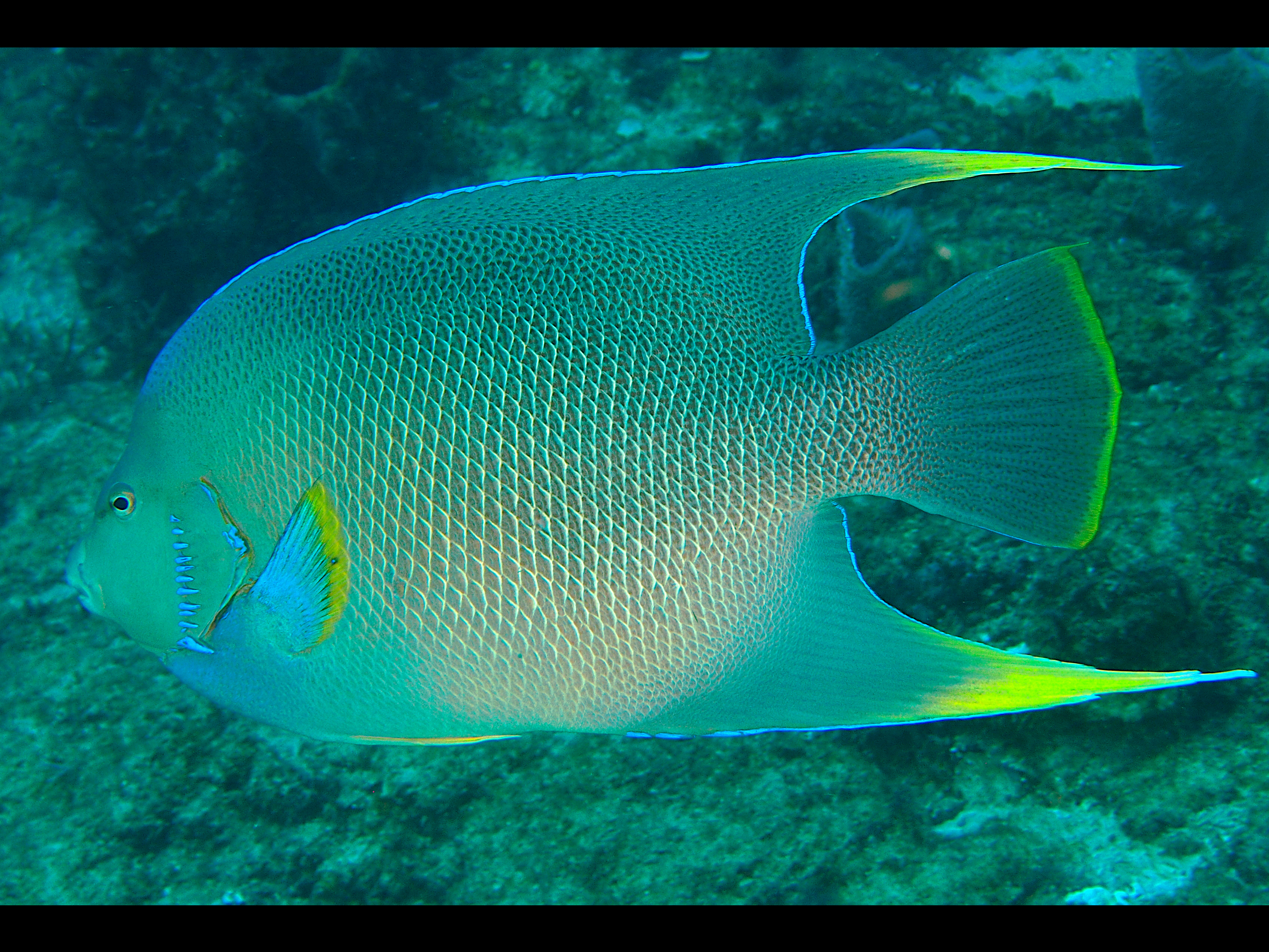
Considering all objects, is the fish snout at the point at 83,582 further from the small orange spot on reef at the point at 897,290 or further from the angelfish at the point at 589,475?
the small orange spot on reef at the point at 897,290

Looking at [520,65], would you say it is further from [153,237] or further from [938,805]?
[938,805]

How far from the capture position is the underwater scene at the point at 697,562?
1085 mm

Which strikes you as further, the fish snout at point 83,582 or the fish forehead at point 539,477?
the fish snout at point 83,582

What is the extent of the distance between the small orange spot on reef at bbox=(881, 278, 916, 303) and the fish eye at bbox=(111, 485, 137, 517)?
2455 millimetres

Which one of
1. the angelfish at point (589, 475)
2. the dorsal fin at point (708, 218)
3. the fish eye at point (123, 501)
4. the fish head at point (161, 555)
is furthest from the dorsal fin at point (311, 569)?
the dorsal fin at point (708, 218)

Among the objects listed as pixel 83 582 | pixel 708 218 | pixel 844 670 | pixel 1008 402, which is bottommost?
pixel 844 670

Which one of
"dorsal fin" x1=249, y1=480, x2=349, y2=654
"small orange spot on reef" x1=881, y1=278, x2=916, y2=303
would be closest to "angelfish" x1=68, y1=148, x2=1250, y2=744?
"dorsal fin" x1=249, y1=480, x2=349, y2=654

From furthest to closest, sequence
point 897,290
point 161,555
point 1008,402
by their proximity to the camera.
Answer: point 897,290 < point 161,555 < point 1008,402

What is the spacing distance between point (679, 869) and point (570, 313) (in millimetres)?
1251

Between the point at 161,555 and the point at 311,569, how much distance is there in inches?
12.6

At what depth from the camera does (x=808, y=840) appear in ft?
5.02

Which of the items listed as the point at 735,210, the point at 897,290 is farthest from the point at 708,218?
the point at 897,290

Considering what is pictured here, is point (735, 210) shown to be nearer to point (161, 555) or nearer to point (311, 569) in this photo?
point (311, 569)

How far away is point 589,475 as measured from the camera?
1.08m
